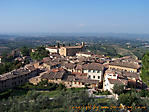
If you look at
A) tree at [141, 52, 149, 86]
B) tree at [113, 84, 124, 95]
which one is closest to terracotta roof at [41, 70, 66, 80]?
tree at [113, 84, 124, 95]

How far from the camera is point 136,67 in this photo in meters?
38.8

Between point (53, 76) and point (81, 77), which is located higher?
point (53, 76)

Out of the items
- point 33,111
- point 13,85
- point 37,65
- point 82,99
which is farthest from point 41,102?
point 37,65

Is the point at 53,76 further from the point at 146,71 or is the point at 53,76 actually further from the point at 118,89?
the point at 146,71

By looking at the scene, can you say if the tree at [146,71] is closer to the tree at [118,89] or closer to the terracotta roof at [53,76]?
the tree at [118,89]

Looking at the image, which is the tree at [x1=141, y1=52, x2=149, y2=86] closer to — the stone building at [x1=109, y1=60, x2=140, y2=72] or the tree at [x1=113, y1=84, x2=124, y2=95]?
the tree at [x1=113, y1=84, x2=124, y2=95]

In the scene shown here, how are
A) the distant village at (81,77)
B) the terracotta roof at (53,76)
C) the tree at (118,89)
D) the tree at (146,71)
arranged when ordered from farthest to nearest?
the terracotta roof at (53,76)
the distant village at (81,77)
the tree at (146,71)
the tree at (118,89)

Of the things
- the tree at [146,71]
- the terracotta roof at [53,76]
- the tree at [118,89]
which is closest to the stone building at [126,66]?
the tree at [146,71]

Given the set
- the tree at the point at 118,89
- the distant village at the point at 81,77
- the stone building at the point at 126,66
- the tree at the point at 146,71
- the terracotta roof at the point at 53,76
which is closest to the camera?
the tree at the point at 118,89

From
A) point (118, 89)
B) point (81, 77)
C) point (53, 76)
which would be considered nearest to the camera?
point (118, 89)

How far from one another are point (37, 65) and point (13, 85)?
10.6 metres

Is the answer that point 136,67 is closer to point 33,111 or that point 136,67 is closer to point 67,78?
point 67,78

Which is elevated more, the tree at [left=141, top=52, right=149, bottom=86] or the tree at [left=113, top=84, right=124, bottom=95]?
the tree at [left=141, top=52, right=149, bottom=86]

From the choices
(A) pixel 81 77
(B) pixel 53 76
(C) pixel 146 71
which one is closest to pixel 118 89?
(C) pixel 146 71
